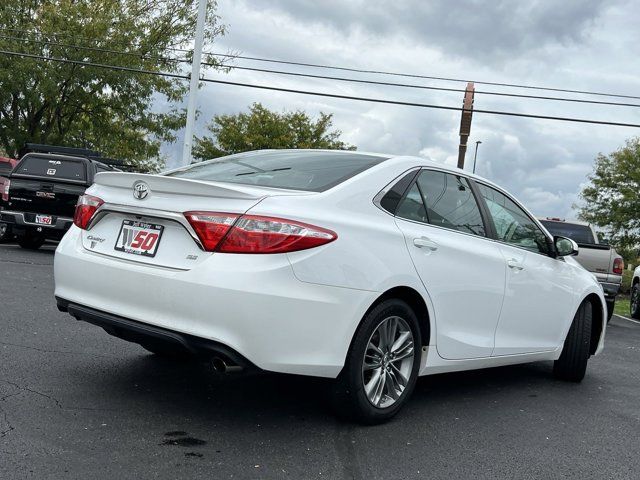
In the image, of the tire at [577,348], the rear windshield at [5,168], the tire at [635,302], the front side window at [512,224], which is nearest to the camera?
the front side window at [512,224]

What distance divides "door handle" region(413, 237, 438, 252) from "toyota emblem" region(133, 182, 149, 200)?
1.54 m

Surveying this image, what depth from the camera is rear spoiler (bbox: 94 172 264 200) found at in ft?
12.1

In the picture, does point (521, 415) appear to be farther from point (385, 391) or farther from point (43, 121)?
point (43, 121)

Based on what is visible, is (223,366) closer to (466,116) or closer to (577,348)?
(577,348)

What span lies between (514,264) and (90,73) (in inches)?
938

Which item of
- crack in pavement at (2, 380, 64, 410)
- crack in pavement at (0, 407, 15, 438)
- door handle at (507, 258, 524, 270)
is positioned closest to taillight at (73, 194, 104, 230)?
crack in pavement at (2, 380, 64, 410)

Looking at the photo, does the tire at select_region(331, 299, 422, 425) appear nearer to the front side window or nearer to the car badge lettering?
the front side window

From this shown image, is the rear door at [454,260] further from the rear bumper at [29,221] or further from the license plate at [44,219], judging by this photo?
the license plate at [44,219]

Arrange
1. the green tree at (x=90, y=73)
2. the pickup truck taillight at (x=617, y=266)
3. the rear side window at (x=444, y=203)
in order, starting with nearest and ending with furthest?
the rear side window at (x=444, y=203)
the pickup truck taillight at (x=617, y=266)
the green tree at (x=90, y=73)

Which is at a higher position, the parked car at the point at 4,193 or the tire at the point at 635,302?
the parked car at the point at 4,193

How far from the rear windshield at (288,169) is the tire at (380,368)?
796 millimetres

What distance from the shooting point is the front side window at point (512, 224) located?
5.22 meters

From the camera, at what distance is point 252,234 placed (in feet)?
11.7

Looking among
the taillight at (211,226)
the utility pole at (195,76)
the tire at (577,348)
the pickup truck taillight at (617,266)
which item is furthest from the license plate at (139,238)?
the utility pole at (195,76)
